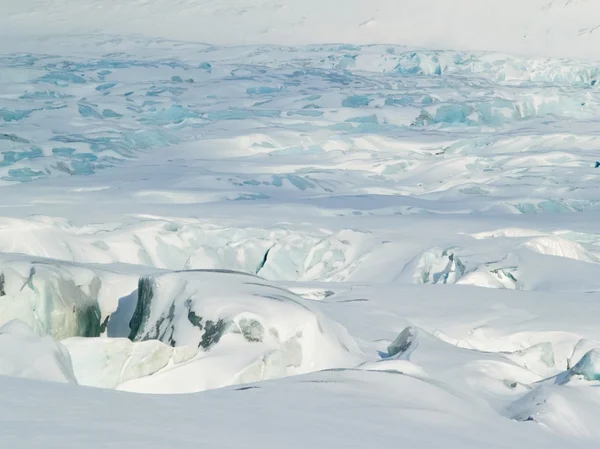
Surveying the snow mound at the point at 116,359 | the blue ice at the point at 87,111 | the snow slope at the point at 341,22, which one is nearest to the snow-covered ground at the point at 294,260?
the snow mound at the point at 116,359

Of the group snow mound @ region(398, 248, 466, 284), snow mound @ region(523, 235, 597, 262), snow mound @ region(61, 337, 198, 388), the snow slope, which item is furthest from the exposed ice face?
the snow slope

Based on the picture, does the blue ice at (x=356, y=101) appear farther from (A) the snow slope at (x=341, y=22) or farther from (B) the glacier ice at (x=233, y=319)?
(B) the glacier ice at (x=233, y=319)

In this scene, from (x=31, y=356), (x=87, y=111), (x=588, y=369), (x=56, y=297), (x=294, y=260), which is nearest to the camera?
(x=31, y=356)

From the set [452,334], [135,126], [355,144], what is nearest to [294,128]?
[355,144]

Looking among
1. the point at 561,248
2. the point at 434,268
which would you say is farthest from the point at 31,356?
the point at 561,248

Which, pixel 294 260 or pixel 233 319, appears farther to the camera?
pixel 294 260

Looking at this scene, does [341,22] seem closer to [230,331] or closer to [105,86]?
[105,86]

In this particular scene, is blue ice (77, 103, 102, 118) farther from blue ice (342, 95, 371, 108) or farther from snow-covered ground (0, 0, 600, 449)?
blue ice (342, 95, 371, 108)
